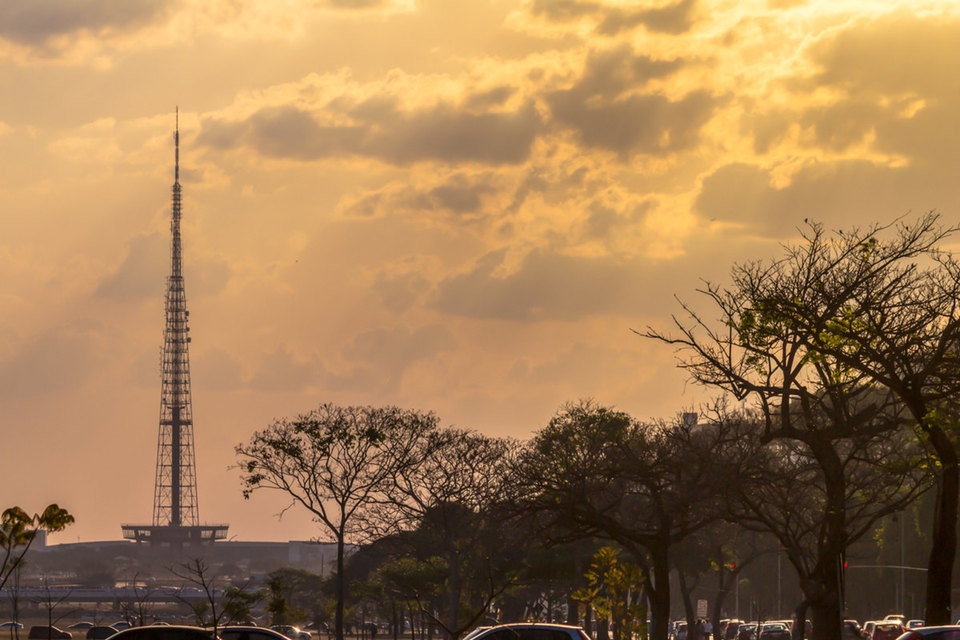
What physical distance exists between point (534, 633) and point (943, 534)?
9319 mm

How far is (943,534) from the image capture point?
99.7 feet

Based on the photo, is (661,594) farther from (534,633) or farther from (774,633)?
(774,633)

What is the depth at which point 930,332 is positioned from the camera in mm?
32906

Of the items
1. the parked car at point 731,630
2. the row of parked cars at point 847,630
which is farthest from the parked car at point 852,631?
the parked car at point 731,630

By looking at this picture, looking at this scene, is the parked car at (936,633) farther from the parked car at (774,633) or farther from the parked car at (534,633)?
the parked car at (774,633)

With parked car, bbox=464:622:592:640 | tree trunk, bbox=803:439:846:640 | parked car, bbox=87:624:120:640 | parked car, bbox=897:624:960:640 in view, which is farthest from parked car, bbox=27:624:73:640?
parked car, bbox=897:624:960:640

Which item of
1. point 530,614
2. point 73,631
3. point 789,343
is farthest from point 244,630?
point 73,631

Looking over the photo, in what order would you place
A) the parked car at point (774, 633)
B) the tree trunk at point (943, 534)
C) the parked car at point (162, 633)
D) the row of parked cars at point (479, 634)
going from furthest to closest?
the parked car at point (774, 633) < the tree trunk at point (943, 534) < the row of parked cars at point (479, 634) < the parked car at point (162, 633)

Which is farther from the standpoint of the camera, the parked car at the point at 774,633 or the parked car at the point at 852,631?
the parked car at the point at 852,631

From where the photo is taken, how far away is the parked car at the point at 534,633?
1168 inches

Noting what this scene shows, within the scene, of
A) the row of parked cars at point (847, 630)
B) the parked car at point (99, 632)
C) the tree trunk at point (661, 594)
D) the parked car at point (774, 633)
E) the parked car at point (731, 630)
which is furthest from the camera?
the parked car at point (731, 630)

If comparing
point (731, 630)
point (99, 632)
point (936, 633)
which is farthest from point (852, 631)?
point (936, 633)

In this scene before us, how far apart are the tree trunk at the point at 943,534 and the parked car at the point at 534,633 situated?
810cm

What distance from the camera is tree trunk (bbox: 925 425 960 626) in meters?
29.4
